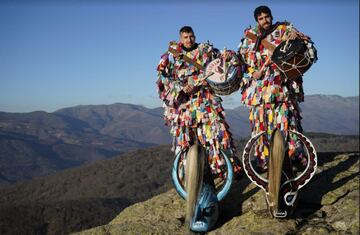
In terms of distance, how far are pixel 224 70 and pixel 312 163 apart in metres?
2.05

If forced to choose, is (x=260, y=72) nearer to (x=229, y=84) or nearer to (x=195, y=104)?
(x=229, y=84)

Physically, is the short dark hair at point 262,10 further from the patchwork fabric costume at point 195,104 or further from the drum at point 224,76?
the patchwork fabric costume at point 195,104

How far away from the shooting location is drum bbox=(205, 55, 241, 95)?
693 centimetres

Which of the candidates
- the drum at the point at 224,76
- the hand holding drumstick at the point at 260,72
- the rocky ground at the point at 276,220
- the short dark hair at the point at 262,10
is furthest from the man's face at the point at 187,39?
the rocky ground at the point at 276,220

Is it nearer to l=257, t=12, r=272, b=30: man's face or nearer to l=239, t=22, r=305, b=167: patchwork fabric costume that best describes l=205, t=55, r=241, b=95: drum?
l=239, t=22, r=305, b=167: patchwork fabric costume

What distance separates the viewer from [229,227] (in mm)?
6285

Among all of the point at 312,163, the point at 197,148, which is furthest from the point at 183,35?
the point at 312,163

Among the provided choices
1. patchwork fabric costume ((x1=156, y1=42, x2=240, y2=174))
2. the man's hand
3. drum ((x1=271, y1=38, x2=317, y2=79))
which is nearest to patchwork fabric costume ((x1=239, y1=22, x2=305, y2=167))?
drum ((x1=271, y1=38, x2=317, y2=79))

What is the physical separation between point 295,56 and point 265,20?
2.99ft

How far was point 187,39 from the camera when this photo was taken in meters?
7.55

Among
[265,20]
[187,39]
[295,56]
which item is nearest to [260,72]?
[295,56]

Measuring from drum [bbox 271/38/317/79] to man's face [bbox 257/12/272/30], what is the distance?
574 millimetres

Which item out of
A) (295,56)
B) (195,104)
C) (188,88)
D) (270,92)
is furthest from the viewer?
(195,104)

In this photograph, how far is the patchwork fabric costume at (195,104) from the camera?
7527 millimetres
